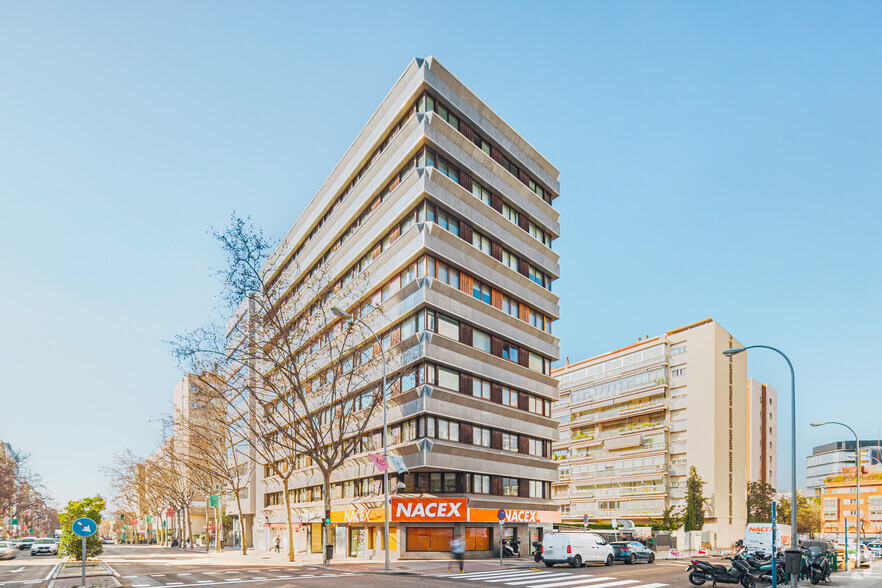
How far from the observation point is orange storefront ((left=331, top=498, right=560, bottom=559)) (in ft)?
131

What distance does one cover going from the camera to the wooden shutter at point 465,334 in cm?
4394

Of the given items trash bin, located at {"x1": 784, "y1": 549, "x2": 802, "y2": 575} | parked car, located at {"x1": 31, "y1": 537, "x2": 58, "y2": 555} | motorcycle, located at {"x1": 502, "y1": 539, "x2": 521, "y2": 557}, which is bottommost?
parked car, located at {"x1": 31, "y1": 537, "x2": 58, "y2": 555}

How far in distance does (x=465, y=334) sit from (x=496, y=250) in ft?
25.5

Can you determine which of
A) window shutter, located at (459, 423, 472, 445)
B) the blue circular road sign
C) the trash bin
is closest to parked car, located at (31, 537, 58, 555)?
window shutter, located at (459, 423, 472, 445)

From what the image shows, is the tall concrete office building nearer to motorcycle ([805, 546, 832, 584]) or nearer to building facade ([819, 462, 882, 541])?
motorcycle ([805, 546, 832, 584])

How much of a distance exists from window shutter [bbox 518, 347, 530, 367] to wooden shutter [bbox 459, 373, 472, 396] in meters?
7.12

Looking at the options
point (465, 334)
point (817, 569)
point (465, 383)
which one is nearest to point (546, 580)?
point (817, 569)

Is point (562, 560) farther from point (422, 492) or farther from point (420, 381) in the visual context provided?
point (420, 381)

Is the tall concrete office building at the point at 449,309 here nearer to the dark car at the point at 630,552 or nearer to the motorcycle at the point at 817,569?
the dark car at the point at 630,552

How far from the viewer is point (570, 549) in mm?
33812

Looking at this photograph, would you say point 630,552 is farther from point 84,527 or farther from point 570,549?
point 84,527

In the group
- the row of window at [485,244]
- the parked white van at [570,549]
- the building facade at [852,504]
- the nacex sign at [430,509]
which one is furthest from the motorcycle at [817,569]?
the building facade at [852,504]

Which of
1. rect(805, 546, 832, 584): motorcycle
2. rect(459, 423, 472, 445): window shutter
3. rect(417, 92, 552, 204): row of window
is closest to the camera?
rect(805, 546, 832, 584): motorcycle

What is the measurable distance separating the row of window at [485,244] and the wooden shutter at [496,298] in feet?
8.26
